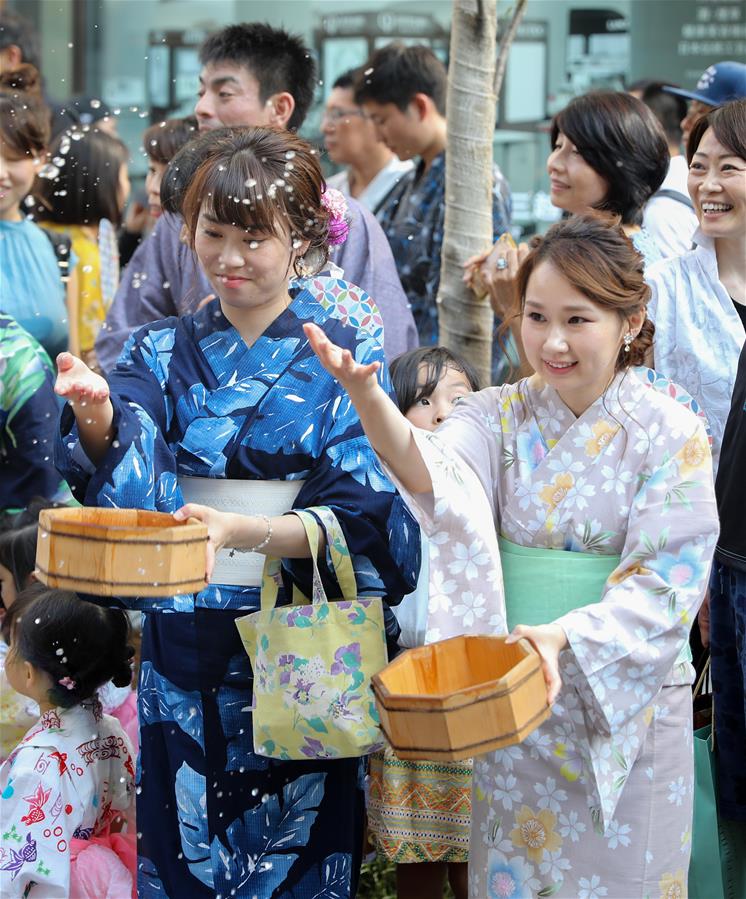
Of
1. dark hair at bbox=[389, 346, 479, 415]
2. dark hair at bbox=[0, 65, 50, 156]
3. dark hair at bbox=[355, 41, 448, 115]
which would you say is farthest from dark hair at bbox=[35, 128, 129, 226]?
dark hair at bbox=[389, 346, 479, 415]

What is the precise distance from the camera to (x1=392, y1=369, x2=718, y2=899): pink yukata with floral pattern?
97.7 inches

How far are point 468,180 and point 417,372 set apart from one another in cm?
119

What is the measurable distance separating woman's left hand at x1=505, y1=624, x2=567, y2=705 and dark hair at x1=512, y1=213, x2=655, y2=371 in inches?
26.5

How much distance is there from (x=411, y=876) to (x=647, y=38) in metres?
5.87

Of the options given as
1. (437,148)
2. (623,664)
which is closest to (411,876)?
(623,664)

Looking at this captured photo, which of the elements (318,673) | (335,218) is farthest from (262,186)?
(318,673)

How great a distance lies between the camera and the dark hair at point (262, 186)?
263cm

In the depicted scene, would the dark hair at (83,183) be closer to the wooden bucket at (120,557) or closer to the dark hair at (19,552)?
the dark hair at (19,552)

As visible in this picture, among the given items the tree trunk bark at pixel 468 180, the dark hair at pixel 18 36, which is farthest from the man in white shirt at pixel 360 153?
the dark hair at pixel 18 36

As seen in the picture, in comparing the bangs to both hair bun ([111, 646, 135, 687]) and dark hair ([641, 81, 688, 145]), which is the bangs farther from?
dark hair ([641, 81, 688, 145])

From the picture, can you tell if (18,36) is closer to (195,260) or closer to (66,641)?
(195,260)

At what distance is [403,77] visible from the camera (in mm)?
5145

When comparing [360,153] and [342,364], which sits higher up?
[360,153]

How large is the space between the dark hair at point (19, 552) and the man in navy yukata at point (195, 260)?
0.77m
